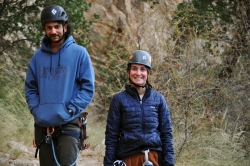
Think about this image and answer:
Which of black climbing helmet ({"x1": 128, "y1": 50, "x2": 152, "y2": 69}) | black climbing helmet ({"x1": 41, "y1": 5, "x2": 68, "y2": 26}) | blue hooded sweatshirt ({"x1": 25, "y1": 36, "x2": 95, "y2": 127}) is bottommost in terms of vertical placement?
blue hooded sweatshirt ({"x1": 25, "y1": 36, "x2": 95, "y2": 127})

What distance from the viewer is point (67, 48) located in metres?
4.09

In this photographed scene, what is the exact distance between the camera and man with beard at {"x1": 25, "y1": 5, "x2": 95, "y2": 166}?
384 cm

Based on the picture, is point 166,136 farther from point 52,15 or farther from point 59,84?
point 52,15

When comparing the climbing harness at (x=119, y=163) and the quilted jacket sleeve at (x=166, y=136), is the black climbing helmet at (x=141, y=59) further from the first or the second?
the climbing harness at (x=119, y=163)

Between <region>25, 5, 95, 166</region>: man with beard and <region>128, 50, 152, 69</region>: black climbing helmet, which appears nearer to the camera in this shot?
<region>25, 5, 95, 166</region>: man with beard

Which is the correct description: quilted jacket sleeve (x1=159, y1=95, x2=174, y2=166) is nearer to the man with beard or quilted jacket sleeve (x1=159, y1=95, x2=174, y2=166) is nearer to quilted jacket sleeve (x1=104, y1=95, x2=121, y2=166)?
quilted jacket sleeve (x1=104, y1=95, x2=121, y2=166)

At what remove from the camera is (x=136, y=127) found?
149 inches

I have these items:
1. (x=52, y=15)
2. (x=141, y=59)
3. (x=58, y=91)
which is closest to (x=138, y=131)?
(x=141, y=59)

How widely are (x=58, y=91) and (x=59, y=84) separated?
67 mm

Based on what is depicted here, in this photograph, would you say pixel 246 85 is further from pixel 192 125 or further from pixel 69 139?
pixel 69 139

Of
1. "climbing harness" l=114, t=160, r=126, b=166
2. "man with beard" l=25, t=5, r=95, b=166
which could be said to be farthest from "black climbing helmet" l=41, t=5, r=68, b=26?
"climbing harness" l=114, t=160, r=126, b=166

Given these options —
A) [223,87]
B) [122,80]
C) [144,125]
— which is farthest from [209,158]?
[144,125]

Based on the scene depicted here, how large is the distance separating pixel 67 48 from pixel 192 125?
4.09 metres

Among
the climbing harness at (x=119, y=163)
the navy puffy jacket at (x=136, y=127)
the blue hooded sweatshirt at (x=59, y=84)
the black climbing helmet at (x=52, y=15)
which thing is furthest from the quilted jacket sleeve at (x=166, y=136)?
the black climbing helmet at (x=52, y=15)
